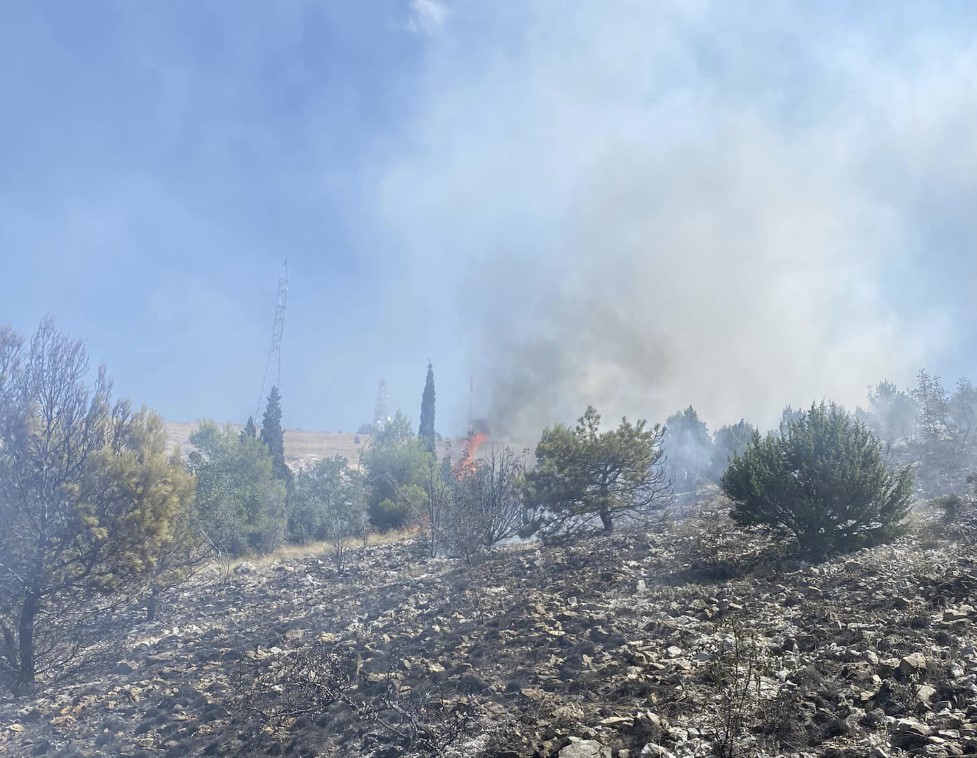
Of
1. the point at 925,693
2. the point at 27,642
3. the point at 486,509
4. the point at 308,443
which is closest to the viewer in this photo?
the point at 925,693

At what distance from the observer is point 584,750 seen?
5828 millimetres

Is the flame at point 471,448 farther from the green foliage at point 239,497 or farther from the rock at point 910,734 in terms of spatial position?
the rock at point 910,734

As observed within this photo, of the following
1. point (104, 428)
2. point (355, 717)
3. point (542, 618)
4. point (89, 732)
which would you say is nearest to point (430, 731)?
point (355, 717)

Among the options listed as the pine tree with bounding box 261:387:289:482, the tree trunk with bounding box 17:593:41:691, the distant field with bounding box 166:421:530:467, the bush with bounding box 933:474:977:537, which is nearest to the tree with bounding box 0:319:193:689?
the tree trunk with bounding box 17:593:41:691

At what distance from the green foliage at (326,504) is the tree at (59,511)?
1950 centimetres

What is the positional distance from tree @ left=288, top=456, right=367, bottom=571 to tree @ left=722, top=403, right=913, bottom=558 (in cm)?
2168

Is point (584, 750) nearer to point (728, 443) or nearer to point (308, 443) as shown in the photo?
point (728, 443)

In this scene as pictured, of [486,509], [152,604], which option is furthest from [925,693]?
[152,604]

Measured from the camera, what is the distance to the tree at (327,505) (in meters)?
34.1

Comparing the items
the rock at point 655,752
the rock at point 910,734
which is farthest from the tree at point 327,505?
the rock at point 910,734

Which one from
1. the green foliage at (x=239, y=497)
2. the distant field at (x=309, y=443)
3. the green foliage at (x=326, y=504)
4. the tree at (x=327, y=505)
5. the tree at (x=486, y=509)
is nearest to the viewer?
the tree at (x=486, y=509)

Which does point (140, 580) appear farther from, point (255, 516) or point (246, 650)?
point (255, 516)

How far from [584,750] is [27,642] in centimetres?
1110

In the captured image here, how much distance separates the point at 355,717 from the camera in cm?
816
